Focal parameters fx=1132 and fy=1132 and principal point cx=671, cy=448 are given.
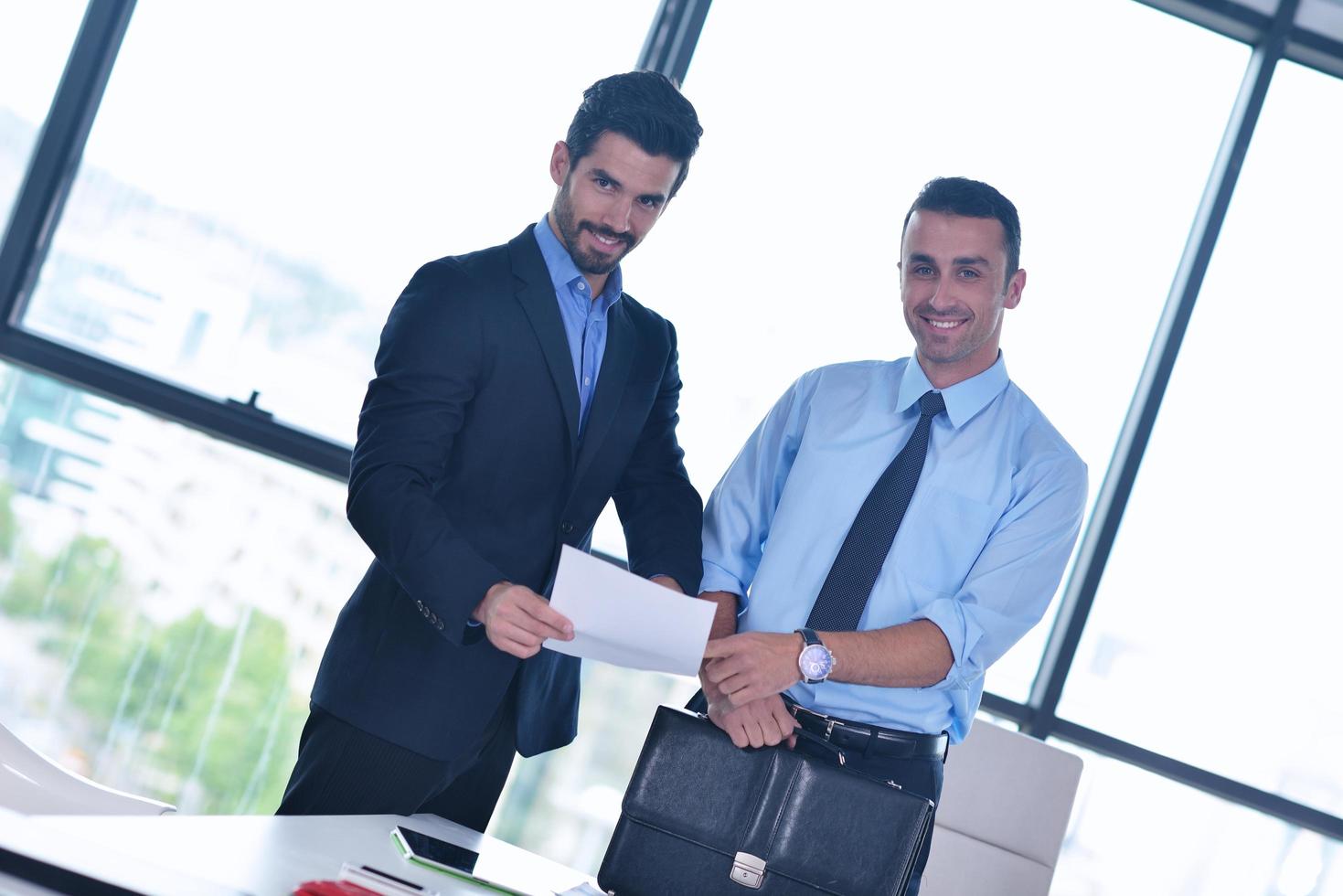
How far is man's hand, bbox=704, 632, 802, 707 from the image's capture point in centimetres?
179

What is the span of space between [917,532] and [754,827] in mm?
643

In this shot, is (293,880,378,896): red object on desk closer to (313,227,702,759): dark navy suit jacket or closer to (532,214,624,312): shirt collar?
(313,227,702,759): dark navy suit jacket

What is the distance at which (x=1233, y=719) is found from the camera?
11.5ft

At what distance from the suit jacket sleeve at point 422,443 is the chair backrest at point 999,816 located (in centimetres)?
169

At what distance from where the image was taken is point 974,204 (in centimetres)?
204

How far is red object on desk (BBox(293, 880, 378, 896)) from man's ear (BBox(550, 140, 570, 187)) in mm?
1331

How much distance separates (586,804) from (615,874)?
183 centimetres

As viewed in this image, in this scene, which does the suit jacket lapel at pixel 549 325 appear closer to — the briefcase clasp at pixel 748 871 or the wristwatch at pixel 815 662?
the wristwatch at pixel 815 662

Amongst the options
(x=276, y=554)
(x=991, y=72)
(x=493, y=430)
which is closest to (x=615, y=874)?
(x=493, y=430)

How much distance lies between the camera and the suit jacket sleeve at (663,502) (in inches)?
82.1

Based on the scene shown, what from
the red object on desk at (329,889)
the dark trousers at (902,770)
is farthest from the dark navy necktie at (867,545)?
the red object on desk at (329,889)

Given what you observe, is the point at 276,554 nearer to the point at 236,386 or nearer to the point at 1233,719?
the point at 236,386

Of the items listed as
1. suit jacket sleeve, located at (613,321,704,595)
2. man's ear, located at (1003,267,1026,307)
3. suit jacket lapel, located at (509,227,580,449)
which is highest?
man's ear, located at (1003,267,1026,307)

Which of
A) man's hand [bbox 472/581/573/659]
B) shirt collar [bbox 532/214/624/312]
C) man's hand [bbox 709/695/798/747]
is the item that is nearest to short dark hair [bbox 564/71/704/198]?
shirt collar [bbox 532/214/624/312]
